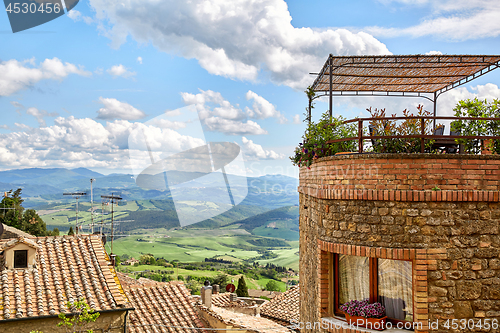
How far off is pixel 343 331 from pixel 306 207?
269cm

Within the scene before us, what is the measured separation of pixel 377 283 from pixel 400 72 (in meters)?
Answer: 5.71

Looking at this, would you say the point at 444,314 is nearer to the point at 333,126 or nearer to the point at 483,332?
the point at 483,332

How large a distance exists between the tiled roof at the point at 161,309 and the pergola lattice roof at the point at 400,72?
30.0 ft

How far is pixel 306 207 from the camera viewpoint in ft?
24.8

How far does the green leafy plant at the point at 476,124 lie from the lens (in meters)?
5.77

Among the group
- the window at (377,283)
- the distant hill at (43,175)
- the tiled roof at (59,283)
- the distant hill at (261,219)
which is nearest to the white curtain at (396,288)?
the window at (377,283)

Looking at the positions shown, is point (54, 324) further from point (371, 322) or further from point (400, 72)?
point (400, 72)

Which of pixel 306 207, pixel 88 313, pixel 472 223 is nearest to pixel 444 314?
pixel 472 223

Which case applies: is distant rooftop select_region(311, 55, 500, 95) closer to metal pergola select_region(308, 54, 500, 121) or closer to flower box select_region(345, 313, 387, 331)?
metal pergola select_region(308, 54, 500, 121)

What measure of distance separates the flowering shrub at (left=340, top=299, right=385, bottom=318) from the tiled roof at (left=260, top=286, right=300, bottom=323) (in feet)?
35.7

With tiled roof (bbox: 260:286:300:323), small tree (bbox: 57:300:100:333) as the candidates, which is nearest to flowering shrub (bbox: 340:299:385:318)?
small tree (bbox: 57:300:100:333)

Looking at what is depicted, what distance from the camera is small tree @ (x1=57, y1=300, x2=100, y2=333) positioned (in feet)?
25.3

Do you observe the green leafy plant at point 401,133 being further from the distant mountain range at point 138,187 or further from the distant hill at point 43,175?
the distant hill at point 43,175

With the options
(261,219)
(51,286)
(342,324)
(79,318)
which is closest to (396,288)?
(342,324)
